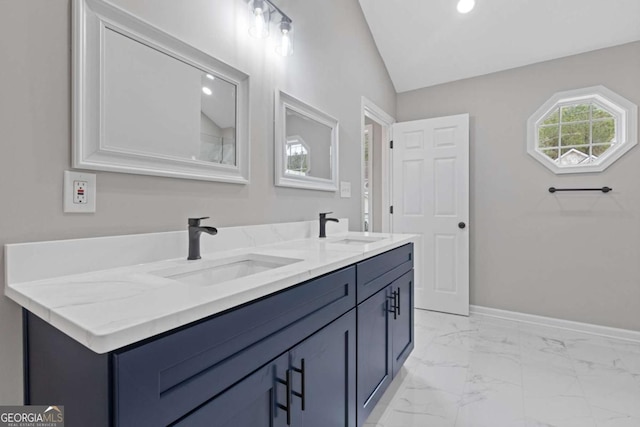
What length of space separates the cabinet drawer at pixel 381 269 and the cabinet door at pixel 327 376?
16 centimetres

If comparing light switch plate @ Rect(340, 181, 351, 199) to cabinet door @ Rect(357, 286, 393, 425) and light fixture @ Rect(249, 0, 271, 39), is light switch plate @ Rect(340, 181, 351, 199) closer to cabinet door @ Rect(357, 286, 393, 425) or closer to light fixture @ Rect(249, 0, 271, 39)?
cabinet door @ Rect(357, 286, 393, 425)

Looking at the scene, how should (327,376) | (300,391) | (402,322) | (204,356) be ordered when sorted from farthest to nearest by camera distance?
(402,322)
(327,376)
(300,391)
(204,356)

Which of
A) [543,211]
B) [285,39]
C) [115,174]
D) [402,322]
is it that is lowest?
[402,322]

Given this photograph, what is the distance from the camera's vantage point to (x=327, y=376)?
114 cm

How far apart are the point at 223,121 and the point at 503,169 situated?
8.89ft

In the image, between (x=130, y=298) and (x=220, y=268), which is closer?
(x=130, y=298)

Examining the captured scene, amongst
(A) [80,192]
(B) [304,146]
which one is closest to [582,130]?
(B) [304,146]

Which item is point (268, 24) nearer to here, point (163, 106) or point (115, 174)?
point (163, 106)

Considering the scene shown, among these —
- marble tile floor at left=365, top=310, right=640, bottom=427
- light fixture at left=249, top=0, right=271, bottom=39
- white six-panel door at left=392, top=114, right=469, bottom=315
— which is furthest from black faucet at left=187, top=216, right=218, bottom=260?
white six-panel door at left=392, top=114, right=469, bottom=315

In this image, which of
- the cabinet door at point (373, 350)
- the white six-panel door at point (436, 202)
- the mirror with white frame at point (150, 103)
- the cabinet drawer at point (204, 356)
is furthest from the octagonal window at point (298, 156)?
the white six-panel door at point (436, 202)

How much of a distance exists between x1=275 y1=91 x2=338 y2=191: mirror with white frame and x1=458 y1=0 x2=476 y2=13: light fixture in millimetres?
1502

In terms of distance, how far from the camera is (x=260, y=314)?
84cm

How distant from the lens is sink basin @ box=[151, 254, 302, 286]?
3.64 ft

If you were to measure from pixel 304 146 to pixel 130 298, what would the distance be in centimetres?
148
